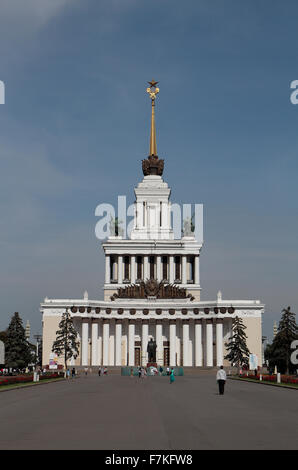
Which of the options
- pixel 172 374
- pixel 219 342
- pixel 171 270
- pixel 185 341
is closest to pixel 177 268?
pixel 171 270

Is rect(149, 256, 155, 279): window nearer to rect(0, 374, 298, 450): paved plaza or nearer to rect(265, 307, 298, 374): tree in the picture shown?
rect(265, 307, 298, 374): tree

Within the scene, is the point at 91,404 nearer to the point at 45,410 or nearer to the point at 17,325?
the point at 45,410

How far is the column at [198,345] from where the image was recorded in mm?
107463

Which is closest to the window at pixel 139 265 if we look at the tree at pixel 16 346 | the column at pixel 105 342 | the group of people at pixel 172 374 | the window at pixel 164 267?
the window at pixel 164 267

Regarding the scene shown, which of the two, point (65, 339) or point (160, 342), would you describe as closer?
point (65, 339)

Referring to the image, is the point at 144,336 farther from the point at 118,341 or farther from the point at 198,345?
the point at 198,345

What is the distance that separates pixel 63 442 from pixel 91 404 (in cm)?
1288

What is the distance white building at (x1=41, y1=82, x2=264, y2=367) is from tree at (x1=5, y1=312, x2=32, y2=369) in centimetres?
2205

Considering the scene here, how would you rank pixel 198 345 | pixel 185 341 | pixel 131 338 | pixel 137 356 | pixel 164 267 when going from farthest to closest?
pixel 164 267 → pixel 137 356 → pixel 131 338 → pixel 185 341 → pixel 198 345

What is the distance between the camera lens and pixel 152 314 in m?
110

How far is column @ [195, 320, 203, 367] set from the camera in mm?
107463

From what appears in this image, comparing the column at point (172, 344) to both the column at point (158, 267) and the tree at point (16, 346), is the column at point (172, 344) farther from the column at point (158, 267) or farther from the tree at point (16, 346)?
the tree at point (16, 346)

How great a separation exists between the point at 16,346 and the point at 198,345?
37.6 meters

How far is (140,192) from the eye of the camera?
12725 centimetres
